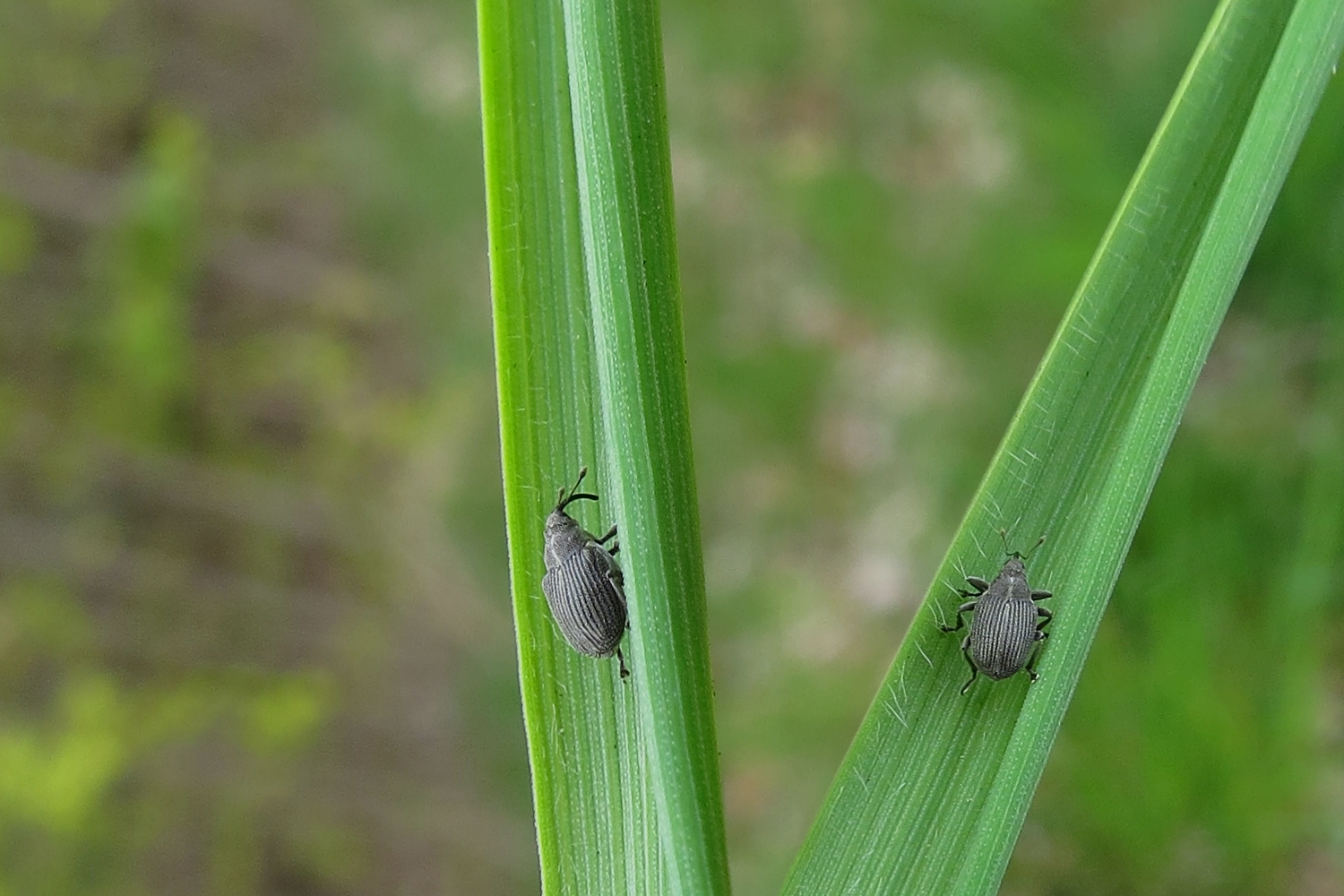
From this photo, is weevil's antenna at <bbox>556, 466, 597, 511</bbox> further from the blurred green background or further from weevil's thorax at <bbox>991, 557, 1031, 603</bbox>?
the blurred green background

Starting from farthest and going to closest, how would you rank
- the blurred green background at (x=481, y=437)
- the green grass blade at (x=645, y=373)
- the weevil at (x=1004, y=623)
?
the blurred green background at (x=481, y=437), the weevil at (x=1004, y=623), the green grass blade at (x=645, y=373)

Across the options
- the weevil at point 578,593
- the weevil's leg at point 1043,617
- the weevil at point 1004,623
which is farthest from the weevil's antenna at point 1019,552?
the weevil at point 578,593

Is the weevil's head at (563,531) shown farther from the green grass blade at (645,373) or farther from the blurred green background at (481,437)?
the blurred green background at (481,437)

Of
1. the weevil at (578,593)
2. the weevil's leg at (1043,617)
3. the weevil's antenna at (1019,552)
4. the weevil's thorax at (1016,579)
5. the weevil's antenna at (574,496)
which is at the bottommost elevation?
the weevil's leg at (1043,617)

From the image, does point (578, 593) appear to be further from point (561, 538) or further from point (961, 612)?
point (961, 612)

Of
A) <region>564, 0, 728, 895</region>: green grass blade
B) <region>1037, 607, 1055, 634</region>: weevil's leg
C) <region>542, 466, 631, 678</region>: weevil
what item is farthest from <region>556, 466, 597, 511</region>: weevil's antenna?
<region>1037, 607, 1055, 634</region>: weevil's leg

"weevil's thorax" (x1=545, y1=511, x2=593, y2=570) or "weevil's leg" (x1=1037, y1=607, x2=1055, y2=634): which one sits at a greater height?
"weevil's thorax" (x1=545, y1=511, x2=593, y2=570)

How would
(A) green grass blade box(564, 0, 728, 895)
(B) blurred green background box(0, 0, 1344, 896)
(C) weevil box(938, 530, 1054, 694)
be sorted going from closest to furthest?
(A) green grass blade box(564, 0, 728, 895) < (C) weevil box(938, 530, 1054, 694) < (B) blurred green background box(0, 0, 1344, 896)

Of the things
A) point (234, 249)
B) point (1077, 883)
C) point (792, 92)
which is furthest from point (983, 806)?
point (234, 249)
